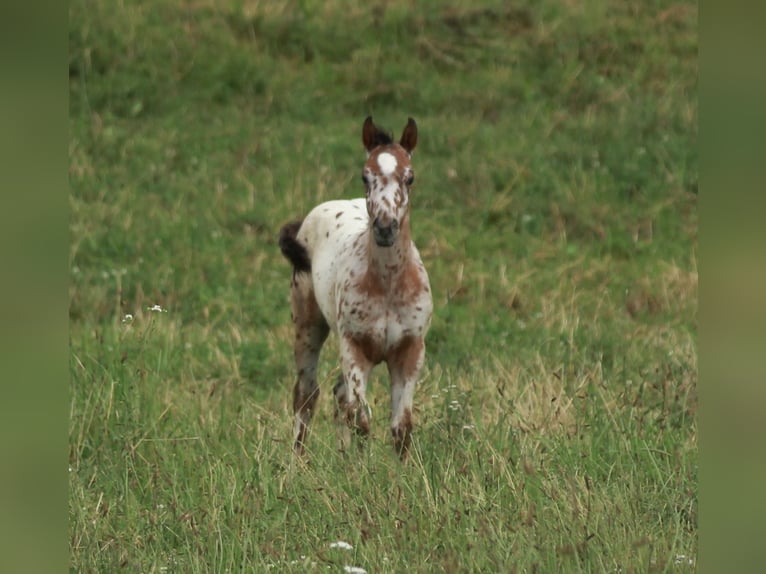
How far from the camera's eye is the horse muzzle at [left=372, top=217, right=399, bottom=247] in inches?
248

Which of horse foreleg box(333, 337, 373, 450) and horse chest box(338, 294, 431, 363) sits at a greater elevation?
horse chest box(338, 294, 431, 363)

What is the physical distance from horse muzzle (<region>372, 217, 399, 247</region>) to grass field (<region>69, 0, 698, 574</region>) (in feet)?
2.98

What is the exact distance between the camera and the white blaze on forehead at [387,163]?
6.36 metres

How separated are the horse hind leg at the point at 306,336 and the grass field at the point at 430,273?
26cm

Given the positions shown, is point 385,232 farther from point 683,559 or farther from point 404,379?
point 683,559

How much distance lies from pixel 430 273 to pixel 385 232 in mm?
5500

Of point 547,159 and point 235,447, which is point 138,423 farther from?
point 547,159

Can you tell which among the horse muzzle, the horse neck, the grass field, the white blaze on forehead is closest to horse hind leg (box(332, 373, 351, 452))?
the grass field

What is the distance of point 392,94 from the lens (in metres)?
15.3

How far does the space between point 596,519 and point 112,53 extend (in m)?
12.3

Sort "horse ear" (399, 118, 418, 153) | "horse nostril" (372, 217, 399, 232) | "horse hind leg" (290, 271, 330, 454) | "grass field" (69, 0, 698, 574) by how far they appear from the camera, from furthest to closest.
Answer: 1. "horse hind leg" (290, 271, 330, 454)
2. "horse ear" (399, 118, 418, 153)
3. "horse nostril" (372, 217, 399, 232)
4. "grass field" (69, 0, 698, 574)

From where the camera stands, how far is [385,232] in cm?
629

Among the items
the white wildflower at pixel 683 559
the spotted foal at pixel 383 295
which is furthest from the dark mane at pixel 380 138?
the white wildflower at pixel 683 559

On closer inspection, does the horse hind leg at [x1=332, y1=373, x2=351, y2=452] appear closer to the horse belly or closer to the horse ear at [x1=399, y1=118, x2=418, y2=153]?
the horse belly
